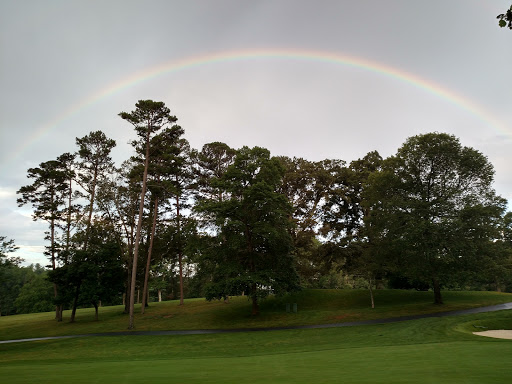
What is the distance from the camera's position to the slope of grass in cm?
2850

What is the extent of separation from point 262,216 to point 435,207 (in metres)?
16.1

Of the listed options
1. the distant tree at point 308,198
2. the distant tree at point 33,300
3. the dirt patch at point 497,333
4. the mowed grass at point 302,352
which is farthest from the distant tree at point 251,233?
the distant tree at point 33,300

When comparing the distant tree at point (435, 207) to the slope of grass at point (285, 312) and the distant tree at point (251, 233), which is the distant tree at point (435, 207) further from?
the distant tree at point (251, 233)

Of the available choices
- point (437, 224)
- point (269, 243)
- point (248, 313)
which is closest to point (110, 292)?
point (248, 313)

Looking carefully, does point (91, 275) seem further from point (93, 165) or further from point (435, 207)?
point (435, 207)

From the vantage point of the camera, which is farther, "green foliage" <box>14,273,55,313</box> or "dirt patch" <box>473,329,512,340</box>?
"green foliage" <box>14,273,55,313</box>

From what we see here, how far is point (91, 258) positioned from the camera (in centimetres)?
→ 3728

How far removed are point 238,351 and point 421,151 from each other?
24.8m

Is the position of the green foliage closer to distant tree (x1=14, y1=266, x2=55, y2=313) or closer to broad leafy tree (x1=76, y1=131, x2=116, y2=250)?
distant tree (x1=14, y1=266, x2=55, y2=313)

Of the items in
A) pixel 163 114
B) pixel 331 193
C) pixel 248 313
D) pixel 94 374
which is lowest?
pixel 248 313

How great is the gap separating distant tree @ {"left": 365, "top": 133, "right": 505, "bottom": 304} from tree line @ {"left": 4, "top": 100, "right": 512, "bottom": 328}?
0.33 ft

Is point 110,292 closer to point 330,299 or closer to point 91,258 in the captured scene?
point 91,258

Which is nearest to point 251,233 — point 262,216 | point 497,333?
point 262,216

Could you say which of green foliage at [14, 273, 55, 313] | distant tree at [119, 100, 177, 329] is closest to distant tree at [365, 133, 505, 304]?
distant tree at [119, 100, 177, 329]
